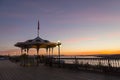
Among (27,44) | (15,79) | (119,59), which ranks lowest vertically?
(15,79)

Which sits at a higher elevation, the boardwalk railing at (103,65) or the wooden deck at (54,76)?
the boardwalk railing at (103,65)

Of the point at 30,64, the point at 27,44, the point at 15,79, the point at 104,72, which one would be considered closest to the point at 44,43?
the point at 27,44

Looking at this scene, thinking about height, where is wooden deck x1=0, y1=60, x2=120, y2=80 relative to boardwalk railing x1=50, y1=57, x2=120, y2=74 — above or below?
below

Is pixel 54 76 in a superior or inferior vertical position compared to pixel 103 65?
inferior

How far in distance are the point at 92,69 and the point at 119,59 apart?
2744mm

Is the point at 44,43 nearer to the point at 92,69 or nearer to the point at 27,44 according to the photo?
the point at 27,44

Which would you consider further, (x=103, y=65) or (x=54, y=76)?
(x=103, y=65)

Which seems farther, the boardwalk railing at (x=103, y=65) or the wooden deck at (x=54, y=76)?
the boardwalk railing at (x=103, y=65)

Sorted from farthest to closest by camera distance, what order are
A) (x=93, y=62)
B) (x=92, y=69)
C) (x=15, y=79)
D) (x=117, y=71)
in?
(x=93, y=62) → (x=92, y=69) → (x=117, y=71) → (x=15, y=79)

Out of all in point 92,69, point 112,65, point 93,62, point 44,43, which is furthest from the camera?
point 44,43

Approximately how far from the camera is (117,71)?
41.7 ft

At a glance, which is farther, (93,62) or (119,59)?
(93,62)

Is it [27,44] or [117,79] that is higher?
[27,44]

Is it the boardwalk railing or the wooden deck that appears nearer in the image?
the wooden deck
